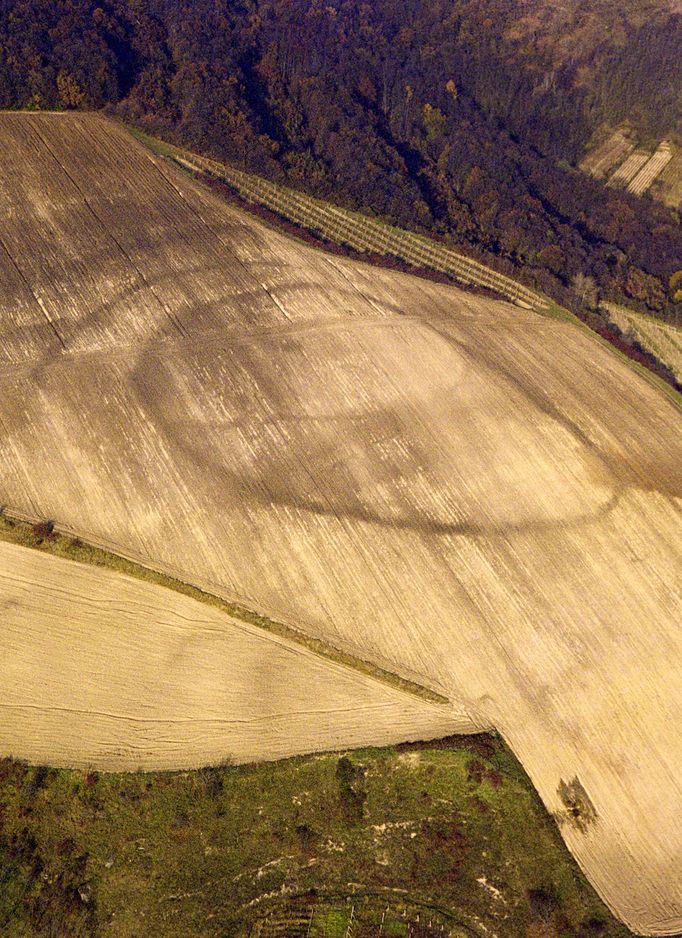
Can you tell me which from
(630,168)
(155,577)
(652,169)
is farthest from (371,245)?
(155,577)

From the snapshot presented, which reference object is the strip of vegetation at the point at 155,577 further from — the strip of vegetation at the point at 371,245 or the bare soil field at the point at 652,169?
the bare soil field at the point at 652,169

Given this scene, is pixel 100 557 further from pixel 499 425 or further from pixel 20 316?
pixel 499 425

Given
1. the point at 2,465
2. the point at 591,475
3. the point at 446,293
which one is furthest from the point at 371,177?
the point at 2,465

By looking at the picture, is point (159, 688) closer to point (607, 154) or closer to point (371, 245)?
point (371, 245)

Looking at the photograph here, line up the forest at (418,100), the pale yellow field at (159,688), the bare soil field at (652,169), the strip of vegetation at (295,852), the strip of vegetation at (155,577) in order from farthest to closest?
the bare soil field at (652,169)
the forest at (418,100)
the strip of vegetation at (155,577)
the pale yellow field at (159,688)
the strip of vegetation at (295,852)

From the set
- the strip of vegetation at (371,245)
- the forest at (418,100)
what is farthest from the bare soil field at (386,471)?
the forest at (418,100)

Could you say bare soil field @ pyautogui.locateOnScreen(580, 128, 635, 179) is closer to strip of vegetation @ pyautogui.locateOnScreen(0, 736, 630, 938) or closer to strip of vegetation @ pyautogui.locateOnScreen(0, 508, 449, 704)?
strip of vegetation @ pyautogui.locateOnScreen(0, 508, 449, 704)
